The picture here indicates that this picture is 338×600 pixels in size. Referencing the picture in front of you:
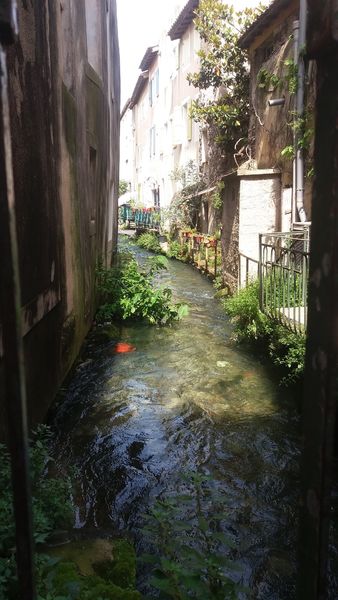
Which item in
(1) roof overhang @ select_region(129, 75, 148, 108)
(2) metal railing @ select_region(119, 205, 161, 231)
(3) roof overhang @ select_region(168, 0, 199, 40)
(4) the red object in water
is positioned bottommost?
(4) the red object in water

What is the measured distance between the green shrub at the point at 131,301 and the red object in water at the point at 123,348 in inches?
42.4

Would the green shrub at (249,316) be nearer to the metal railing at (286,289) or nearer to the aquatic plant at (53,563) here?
the metal railing at (286,289)

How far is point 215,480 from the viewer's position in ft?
15.2

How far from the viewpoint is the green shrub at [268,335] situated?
6.02 m

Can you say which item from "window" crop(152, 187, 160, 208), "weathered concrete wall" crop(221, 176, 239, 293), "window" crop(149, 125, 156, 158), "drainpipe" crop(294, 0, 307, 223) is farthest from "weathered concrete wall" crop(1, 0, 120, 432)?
"window" crop(149, 125, 156, 158)

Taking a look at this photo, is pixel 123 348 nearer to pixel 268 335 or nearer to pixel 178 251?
pixel 268 335

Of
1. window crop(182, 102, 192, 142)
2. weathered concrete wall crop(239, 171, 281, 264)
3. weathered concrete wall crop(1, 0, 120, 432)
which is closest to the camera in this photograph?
weathered concrete wall crop(1, 0, 120, 432)

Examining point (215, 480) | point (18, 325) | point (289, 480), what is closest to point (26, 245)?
point (215, 480)

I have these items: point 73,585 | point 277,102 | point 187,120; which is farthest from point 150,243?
point 73,585

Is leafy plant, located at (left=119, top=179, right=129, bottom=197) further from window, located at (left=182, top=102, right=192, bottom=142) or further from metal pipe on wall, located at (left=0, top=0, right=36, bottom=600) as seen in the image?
metal pipe on wall, located at (left=0, top=0, right=36, bottom=600)

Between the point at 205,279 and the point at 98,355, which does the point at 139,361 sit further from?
the point at 205,279

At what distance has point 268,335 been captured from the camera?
305 inches

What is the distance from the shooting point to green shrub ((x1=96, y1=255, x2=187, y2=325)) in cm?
994

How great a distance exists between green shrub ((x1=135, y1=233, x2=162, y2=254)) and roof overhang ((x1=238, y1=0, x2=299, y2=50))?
12.2 m
